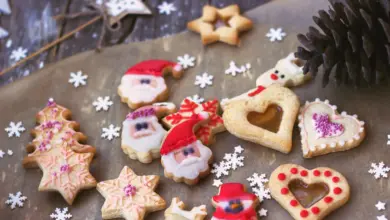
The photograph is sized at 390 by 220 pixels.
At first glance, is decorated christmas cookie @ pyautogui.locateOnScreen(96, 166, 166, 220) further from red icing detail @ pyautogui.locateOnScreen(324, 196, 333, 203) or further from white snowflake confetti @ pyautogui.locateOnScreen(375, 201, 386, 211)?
white snowflake confetti @ pyautogui.locateOnScreen(375, 201, 386, 211)

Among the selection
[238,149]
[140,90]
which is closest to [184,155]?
[238,149]

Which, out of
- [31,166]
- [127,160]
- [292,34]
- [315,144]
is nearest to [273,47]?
[292,34]

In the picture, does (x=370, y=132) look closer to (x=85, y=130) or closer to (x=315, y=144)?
(x=315, y=144)

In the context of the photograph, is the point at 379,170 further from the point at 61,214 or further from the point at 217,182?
the point at 61,214

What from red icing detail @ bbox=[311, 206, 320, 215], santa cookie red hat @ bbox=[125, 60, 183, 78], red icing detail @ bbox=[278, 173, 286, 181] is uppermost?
santa cookie red hat @ bbox=[125, 60, 183, 78]

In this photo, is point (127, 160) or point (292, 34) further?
point (292, 34)

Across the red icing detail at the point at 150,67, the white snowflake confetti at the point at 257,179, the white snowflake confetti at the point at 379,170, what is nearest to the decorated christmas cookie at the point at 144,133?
the red icing detail at the point at 150,67

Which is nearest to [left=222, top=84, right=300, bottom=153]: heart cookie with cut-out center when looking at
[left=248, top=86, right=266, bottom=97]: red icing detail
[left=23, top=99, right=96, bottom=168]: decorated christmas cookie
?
[left=248, top=86, right=266, bottom=97]: red icing detail
